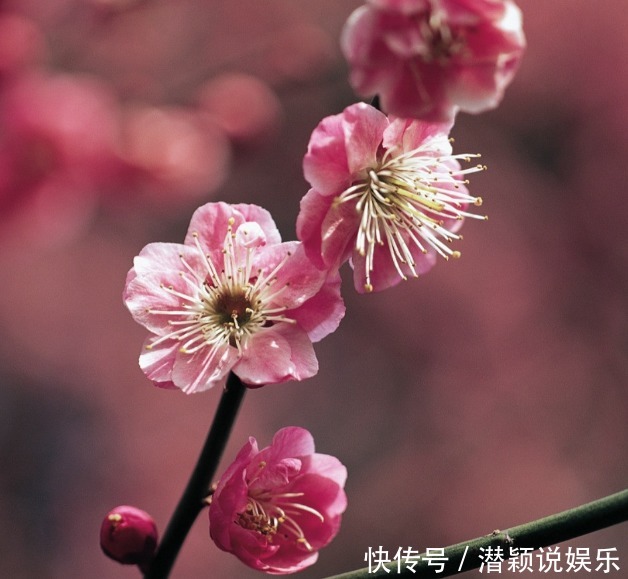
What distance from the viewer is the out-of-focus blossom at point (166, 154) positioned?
1.76 meters

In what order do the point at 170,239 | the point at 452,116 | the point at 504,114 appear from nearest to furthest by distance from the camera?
1. the point at 452,116
2. the point at 170,239
3. the point at 504,114

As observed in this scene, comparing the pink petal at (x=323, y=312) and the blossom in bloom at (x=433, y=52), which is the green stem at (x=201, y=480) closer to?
the pink petal at (x=323, y=312)

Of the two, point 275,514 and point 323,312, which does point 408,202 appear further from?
point 275,514

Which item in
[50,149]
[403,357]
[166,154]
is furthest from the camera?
[403,357]

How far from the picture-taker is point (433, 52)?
0.45 m

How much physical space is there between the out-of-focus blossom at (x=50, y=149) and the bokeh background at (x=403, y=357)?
4.42ft

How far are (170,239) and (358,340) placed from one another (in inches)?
36.6

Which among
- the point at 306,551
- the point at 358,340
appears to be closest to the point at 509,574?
the point at 358,340

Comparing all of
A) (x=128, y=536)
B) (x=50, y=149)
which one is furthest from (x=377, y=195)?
(x=50, y=149)

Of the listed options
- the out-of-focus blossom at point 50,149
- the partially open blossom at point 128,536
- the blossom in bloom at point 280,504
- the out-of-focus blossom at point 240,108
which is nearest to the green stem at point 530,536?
the blossom in bloom at point 280,504

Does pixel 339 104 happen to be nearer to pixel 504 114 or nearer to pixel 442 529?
pixel 504 114

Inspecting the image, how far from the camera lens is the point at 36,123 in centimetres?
160

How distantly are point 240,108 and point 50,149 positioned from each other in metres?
0.48

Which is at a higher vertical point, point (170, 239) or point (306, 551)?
point (170, 239)
